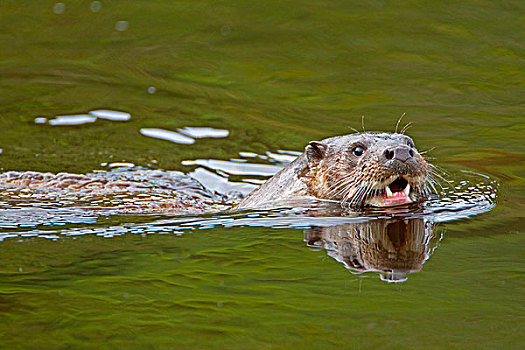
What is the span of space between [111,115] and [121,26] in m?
2.28

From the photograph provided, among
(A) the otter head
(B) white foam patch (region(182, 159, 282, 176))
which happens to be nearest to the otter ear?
(A) the otter head

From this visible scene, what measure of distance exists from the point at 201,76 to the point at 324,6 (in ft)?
7.10

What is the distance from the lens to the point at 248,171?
7.74 metres

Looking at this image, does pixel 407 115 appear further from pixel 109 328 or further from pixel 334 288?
pixel 109 328

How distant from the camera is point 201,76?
9.80m

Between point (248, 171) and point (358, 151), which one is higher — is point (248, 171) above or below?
below

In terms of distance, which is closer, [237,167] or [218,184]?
[218,184]

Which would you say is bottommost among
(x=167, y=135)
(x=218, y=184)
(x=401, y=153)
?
(x=218, y=184)

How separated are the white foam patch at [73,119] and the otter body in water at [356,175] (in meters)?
3.31

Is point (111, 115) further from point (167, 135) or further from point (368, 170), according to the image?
point (368, 170)

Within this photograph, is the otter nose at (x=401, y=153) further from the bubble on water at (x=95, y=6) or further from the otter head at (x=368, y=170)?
the bubble on water at (x=95, y=6)

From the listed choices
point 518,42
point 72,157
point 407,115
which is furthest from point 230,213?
point 518,42

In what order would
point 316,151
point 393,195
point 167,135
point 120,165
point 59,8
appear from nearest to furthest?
point 393,195 → point 316,151 → point 120,165 → point 167,135 → point 59,8

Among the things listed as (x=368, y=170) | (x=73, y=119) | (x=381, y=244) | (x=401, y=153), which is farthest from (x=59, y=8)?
(x=381, y=244)
